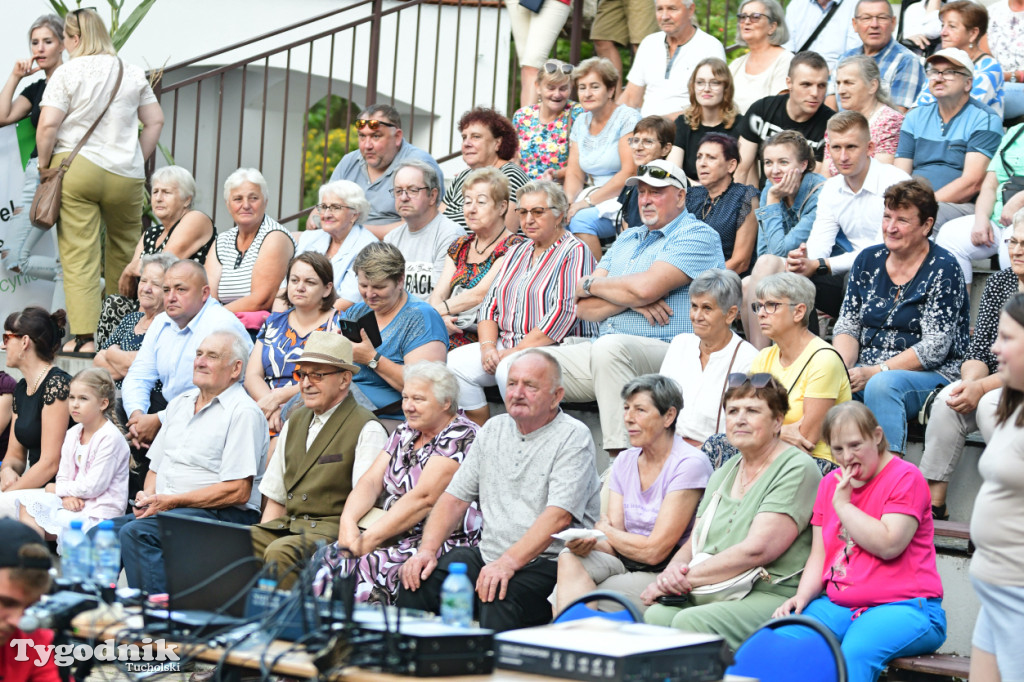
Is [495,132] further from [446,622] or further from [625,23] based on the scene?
[446,622]

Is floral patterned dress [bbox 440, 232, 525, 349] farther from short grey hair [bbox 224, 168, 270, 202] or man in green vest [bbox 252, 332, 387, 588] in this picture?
short grey hair [bbox 224, 168, 270, 202]

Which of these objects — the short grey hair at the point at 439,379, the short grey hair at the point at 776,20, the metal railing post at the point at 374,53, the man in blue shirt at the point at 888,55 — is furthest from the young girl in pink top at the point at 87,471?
the short grey hair at the point at 776,20

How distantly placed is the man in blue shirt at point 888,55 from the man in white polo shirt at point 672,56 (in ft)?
3.19

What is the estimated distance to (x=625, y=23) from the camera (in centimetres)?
990

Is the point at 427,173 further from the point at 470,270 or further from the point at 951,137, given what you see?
the point at 951,137

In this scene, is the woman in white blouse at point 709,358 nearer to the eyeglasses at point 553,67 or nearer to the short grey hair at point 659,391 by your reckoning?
the short grey hair at point 659,391

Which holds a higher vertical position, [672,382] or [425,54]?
[425,54]

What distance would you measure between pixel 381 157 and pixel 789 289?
3.35 metres

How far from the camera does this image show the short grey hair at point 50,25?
820cm

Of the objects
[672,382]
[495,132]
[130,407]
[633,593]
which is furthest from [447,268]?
[633,593]

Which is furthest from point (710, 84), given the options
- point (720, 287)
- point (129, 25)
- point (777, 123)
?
point (129, 25)

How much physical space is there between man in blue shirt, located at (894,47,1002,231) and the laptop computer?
13.8ft

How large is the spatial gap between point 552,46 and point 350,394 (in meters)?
4.40

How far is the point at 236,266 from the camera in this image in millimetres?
7500
